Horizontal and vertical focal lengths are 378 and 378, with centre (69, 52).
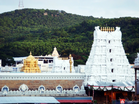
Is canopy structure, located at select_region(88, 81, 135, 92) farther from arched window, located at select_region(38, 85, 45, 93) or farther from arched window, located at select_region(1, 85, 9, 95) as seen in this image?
arched window, located at select_region(1, 85, 9, 95)

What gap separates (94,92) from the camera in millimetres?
40312

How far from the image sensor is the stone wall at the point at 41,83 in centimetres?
4122

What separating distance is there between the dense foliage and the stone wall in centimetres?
2714

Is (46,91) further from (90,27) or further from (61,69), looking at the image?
(90,27)

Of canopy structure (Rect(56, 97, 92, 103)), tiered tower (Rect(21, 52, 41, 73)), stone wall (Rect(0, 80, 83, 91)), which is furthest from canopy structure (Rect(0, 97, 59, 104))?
tiered tower (Rect(21, 52, 41, 73))

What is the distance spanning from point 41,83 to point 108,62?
304 inches

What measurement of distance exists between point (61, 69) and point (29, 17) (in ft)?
426

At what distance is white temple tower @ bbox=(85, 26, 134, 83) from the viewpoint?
40.9 meters

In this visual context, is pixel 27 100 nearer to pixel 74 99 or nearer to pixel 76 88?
pixel 74 99

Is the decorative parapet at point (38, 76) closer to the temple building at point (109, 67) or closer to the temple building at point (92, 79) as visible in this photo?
the temple building at point (92, 79)

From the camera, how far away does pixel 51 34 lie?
143 meters

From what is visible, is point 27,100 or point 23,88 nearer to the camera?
point 27,100

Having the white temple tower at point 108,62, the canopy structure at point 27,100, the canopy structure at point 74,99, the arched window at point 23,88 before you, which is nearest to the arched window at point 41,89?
the arched window at point 23,88

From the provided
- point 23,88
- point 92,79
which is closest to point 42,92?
point 23,88
